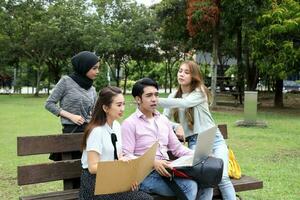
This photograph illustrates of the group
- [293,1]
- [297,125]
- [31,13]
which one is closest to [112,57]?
[31,13]

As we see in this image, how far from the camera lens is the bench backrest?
13.8ft

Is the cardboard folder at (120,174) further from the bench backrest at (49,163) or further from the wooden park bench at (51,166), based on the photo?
the bench backrest at (49,163)

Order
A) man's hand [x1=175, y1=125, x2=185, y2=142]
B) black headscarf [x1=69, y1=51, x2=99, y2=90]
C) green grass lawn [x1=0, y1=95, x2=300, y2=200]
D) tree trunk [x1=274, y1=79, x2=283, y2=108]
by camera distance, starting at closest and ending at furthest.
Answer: black headscarf [x1=69, y1=51, x2=99, y2=90], man's hand [x1=175, y1=125, x2=185, y2=142], green grass lawn [x1=0, y1=95, x2=300, y2=200], tree trunk [x1=274, y1=79, x2=283, y2=108]

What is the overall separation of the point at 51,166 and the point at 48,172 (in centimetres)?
6

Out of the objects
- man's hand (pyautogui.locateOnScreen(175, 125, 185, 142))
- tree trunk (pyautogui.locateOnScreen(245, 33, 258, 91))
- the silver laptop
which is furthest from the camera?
tree trunk (pyautogui.locateOnScreen(245, 33, 258, 91))

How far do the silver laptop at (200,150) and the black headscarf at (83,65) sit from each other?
1.23 meters

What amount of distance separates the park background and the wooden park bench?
221 centimetres

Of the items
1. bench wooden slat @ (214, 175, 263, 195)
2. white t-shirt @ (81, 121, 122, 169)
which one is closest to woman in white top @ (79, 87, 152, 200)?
white t-shirt @ (81, 121, 122, 169)

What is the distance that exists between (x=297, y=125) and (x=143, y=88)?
1120 centimetres

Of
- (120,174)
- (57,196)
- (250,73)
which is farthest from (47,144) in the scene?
(250,73)

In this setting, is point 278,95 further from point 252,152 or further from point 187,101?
point 187,101

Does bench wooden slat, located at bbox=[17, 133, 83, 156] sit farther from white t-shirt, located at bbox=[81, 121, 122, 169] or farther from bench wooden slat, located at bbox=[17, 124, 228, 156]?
white t-shirt, located at bbox=[81, 121, 122, 169]

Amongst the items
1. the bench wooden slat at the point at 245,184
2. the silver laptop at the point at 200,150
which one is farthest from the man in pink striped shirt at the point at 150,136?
the bench wooden slat at the point at 245,184

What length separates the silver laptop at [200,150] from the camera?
13.5 ft
